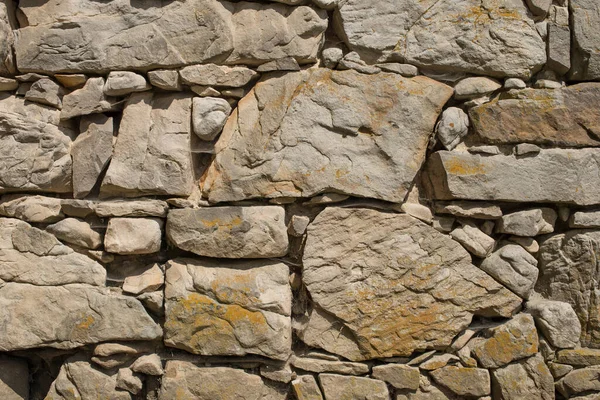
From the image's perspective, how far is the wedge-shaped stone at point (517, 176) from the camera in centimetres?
248

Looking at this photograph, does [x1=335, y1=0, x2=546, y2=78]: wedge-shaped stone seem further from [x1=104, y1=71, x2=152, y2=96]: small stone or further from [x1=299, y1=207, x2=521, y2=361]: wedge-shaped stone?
[x1=104, y1=71, x2=152, y2=96]: small stone

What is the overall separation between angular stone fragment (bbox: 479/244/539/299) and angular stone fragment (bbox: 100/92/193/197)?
1.45m

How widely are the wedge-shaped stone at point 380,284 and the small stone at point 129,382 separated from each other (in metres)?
0.77

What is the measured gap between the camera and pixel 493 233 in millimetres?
2611

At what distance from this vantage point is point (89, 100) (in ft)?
7.98

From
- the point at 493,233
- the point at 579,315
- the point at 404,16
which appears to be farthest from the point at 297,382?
the point at 404,16

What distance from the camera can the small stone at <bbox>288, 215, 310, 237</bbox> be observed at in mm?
2451

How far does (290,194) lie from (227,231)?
Answer: 1.05 feet

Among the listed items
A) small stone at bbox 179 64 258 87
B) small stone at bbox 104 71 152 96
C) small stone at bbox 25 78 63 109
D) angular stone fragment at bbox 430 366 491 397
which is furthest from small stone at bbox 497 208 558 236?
small stone at bbox 25 78 63 109

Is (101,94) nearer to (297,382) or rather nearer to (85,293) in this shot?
(85,293)

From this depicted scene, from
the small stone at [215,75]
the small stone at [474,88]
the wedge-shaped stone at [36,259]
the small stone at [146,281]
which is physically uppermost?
the small stone at [215,75]

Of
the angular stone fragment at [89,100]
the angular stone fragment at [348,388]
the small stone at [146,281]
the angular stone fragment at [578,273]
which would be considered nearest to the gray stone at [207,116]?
the angular stone fragment at [89,100]

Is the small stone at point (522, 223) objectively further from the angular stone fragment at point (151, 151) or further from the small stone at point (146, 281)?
the small stone at point (146, 281)

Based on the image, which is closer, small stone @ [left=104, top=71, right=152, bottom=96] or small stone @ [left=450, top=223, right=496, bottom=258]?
small stone @ [left=104, top=71, right=152, bottom=96]
